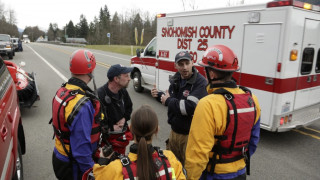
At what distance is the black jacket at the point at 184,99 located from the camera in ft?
9.91

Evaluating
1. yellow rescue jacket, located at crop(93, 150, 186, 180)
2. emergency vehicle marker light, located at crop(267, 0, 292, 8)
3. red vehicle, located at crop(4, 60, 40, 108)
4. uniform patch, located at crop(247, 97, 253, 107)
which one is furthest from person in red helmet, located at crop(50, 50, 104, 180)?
red vehicle, located at crop(4, 60, 40, 108)

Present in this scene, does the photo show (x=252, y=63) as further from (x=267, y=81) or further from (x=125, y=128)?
(x=125, y=128)

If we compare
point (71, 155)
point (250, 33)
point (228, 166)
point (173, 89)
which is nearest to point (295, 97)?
point (250, 33)

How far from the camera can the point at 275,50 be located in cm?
485

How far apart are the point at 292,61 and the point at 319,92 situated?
5.43 feet

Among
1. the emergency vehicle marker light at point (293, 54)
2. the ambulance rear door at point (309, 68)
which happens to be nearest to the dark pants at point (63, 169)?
the emergency vehicle marker light at point (293, 54)

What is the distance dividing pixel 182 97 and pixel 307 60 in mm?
3616

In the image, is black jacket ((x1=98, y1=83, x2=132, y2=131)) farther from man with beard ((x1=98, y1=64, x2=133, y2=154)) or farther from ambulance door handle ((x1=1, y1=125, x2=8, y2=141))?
ambulance door handle ((x1=1, y1=125, x2=8, y2=141))

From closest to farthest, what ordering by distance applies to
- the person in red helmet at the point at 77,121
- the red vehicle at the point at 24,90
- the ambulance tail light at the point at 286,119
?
the person in red helmet at the point at 77,121 → the ambulance tail light at the point at 286,119 → the red vehicle at the point at 24,90

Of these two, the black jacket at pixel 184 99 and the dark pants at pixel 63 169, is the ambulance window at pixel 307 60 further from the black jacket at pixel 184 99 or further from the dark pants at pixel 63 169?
the dark pants at pixel 63 169

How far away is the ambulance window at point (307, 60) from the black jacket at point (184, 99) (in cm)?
318

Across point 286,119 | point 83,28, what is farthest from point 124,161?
point 83,28

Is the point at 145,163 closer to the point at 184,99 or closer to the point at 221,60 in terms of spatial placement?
the point at 221,60

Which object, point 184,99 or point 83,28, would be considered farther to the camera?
point 83,28
